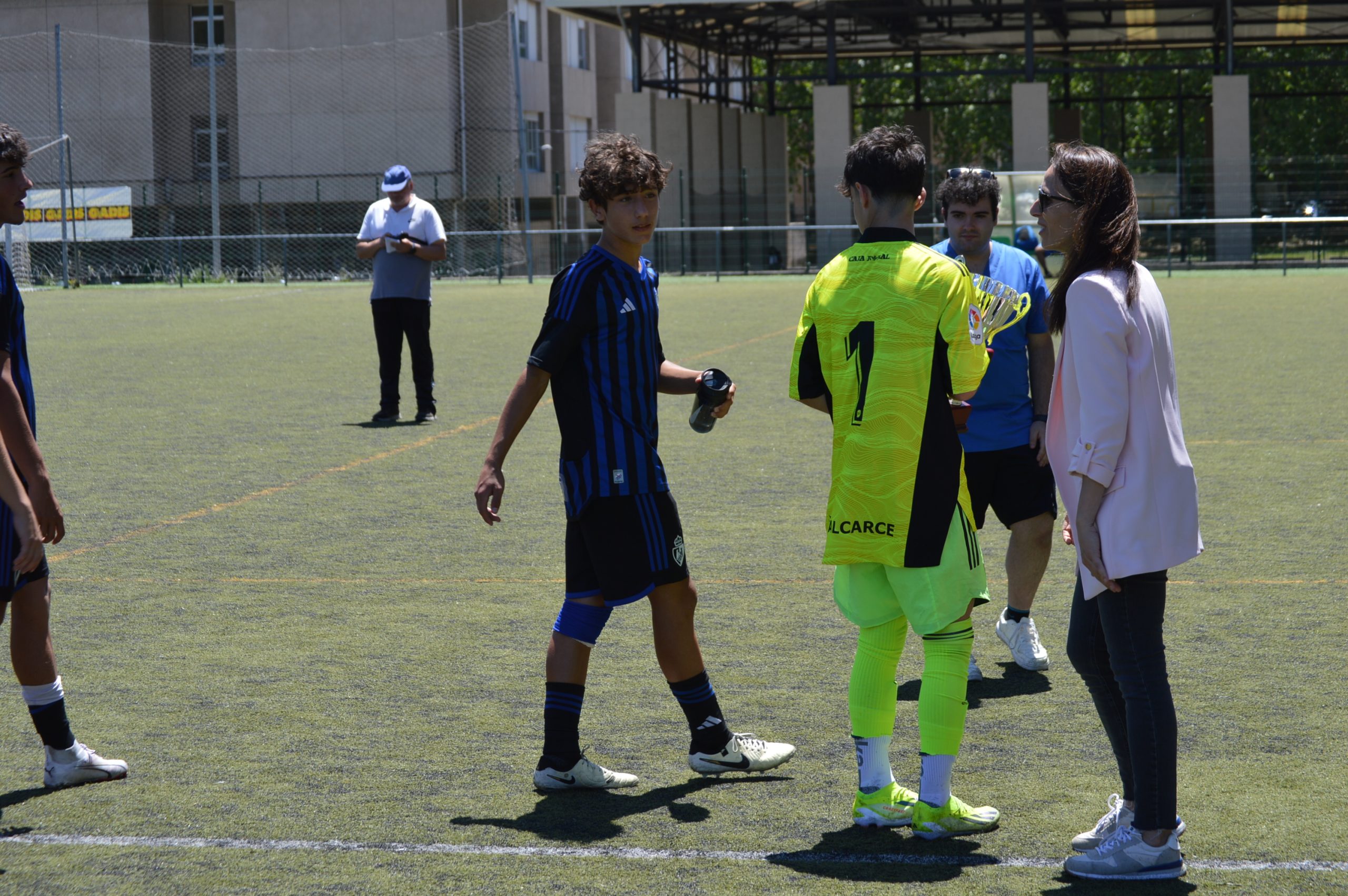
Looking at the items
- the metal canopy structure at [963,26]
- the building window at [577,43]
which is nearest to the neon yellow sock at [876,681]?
the metal canopy structure at [963,26]

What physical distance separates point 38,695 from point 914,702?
2.78 meters

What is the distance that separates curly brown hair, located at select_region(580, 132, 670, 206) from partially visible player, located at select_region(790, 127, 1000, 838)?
2.02ft

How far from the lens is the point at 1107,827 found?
3.84m

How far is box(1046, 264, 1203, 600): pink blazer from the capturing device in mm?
3510

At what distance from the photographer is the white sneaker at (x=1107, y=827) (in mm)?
3801

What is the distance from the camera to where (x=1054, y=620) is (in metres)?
6.29

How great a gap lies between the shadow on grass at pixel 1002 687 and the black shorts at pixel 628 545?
4.34 ft

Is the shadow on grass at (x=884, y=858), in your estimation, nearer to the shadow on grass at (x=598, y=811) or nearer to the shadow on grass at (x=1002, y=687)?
the shadow on grass at (x=598, y=811)

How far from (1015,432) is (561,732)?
2.06m

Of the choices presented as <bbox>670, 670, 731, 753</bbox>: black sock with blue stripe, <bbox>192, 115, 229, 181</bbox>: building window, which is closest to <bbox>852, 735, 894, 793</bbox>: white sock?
<bbox>670, 670, 731, 753</bbox>: black sock with blue stripe

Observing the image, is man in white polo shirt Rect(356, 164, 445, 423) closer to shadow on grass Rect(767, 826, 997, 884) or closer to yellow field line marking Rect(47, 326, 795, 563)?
yellow field line marking Rect(47, 326, 795, 563)

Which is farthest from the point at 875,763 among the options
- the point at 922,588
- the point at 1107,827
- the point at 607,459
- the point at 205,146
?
the point at 205,146

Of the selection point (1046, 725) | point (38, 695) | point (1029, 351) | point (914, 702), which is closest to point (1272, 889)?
point (1046, 725)

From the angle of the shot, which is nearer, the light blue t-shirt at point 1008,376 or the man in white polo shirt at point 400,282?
the light blue t-shirt at point 1008,376
